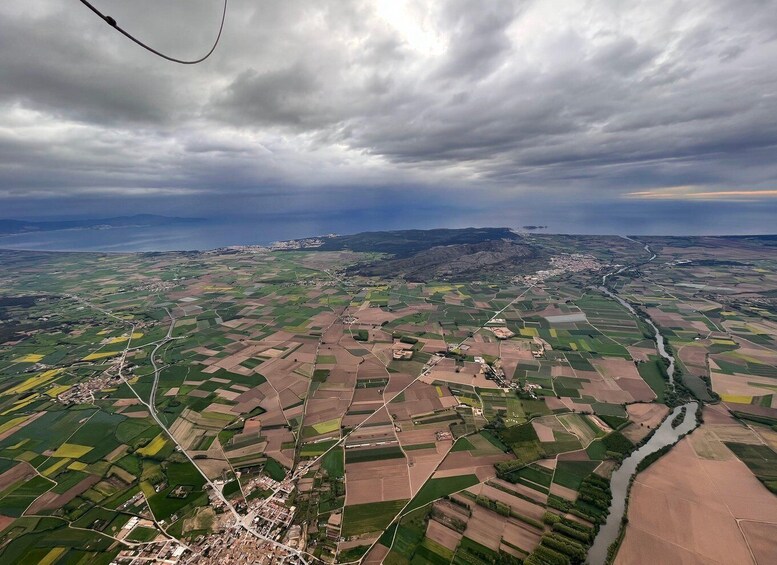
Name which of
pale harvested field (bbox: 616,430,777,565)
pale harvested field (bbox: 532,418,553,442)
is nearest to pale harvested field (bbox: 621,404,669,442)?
pale harvested field (bbox: 616,430,777,565)

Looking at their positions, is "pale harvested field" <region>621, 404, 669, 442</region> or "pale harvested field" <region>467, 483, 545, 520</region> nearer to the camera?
"pale harvested field" <region>467, 483, 545, 520</region>

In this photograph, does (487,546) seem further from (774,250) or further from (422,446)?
(774,250)

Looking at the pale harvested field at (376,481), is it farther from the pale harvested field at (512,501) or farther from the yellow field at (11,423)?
the yellow field at (11,423)

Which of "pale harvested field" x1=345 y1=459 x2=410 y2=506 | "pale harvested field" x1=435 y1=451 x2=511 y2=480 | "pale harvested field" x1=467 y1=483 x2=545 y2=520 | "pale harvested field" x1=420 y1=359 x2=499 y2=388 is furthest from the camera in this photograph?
"pale harvested field" x1=420 y1=359 x2=499 y2=388

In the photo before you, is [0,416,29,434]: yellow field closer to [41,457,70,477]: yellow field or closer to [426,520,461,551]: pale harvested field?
[41,457,70,477]: yellow field

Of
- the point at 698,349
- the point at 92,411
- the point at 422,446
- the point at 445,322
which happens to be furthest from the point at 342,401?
the point at 698,349
